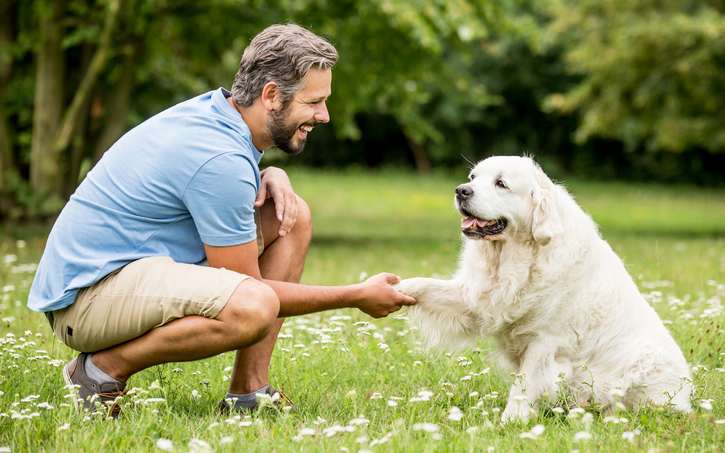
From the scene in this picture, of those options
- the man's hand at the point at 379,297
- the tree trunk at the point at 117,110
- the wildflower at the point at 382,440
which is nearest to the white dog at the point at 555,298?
the man's hand at the point at 379,297

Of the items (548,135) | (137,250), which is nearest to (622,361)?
(137,250)

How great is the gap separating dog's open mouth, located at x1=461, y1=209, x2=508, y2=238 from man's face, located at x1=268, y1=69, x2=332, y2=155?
2.88 ft

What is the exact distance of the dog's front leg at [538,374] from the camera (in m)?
4.46

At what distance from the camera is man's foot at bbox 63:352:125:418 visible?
156 inches

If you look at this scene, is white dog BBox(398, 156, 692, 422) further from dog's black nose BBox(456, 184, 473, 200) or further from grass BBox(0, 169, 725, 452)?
grass BBox(0, 169, 725, 452)

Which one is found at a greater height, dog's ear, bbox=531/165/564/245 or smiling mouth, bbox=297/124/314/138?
smiling mouth, bbox=297/124/314/138

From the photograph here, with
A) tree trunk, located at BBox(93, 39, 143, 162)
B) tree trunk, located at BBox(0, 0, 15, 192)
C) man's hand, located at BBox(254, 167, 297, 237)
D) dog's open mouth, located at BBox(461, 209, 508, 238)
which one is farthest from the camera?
tree trunk, located at BBox(93, 39, 143, 162)

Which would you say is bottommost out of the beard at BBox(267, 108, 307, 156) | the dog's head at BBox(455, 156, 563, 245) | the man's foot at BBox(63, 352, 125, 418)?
the man's foot at BBox(63, 352, 125, 418)

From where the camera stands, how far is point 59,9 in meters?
12.5

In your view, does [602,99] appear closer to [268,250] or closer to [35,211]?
[35,211]

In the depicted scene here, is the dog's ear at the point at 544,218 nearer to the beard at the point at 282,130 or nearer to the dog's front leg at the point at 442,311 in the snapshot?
the dog's front leg at the point at 442,311

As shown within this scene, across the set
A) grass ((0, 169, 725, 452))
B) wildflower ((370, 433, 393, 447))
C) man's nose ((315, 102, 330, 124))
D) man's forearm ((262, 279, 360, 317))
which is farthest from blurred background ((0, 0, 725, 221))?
wildflower ((370, 433, 393, 447))

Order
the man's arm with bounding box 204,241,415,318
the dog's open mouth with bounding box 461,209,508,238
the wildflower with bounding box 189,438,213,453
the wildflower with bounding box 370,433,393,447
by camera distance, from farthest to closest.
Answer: the dog's open mouth with bounding box 461,209,508,238, the man's arm with bounding box 204,241,415,318, the wildflower with bounding box 370,433,393,447, the wildflower with bounding box 189,438,213,453

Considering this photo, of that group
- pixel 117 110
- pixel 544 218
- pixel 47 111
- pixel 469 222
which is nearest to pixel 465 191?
pixel 469 222
